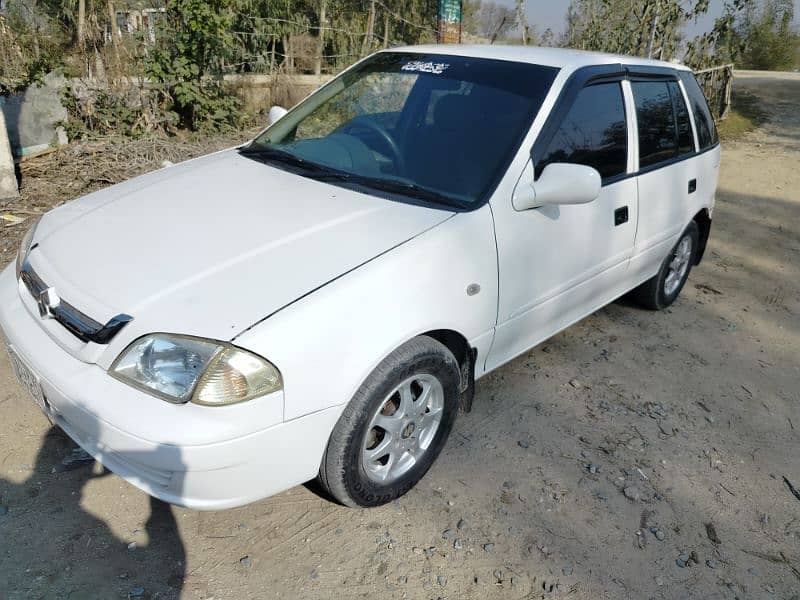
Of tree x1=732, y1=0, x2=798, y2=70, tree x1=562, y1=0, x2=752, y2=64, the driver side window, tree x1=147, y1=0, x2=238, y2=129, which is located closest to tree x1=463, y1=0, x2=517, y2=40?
tree x1=562, y1=0, x2=752, y2=64

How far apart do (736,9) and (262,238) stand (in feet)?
40.4

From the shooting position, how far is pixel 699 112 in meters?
4.19

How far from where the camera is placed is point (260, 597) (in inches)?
85.8

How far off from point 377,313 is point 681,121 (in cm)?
279

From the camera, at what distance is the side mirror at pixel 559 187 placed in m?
2.64

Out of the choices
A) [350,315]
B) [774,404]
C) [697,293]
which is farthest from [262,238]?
[697,293]

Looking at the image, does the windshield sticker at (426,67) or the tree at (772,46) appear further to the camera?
the tree at (772,46)

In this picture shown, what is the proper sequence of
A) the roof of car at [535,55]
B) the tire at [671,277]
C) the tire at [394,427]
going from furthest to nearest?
the tire at [671,277]
the roof of car at [535,55]
the tire at [394,427]

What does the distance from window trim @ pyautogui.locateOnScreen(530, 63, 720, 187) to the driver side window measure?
2.66 ft

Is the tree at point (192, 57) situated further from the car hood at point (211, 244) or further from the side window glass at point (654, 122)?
the side window glass at point (654, 122)

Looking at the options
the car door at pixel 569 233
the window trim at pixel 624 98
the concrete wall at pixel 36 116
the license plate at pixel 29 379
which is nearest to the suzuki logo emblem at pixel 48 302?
the license plate at pixel 29 379

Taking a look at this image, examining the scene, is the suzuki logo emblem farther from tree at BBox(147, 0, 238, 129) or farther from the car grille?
tree at BBox(147, 0, 238, 129)

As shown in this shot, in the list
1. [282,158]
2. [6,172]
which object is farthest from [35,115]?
[282,158]

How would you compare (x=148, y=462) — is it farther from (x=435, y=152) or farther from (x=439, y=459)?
(x=435, y=152)
